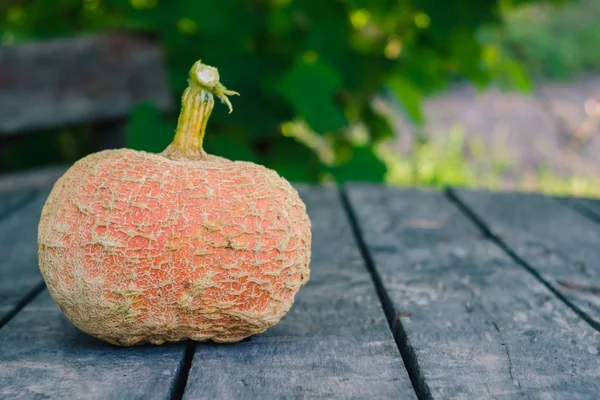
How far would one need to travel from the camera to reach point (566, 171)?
708 centimetres

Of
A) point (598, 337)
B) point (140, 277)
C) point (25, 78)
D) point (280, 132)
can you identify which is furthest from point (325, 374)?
point (25, 78)

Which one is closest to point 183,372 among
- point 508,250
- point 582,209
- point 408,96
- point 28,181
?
point 508,250

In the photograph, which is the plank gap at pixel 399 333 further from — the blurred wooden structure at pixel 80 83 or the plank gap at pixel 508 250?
the blurred wooden structure at pixel 80 83

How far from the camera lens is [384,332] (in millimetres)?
1275

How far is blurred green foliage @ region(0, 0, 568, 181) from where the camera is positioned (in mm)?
2521

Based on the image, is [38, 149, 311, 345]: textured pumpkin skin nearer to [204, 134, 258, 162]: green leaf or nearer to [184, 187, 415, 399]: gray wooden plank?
[184, 187, 415, 399]: gray wooden plank

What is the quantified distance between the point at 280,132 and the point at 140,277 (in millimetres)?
1756

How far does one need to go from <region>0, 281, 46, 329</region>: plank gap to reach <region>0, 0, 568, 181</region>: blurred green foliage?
737 millimetres

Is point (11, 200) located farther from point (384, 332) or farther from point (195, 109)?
point (384, 332)

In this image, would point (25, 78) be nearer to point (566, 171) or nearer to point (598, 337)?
point (598, 337)

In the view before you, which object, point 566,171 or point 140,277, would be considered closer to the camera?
point 140,277

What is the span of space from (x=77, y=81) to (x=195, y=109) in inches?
73.8

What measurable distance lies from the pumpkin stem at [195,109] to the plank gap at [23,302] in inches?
18.6

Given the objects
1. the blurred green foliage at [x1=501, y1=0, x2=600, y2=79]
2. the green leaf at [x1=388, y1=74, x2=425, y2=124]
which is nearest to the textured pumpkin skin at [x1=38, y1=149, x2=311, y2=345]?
the green leaf at [x1=388, y1=74, x2=425, y2=124]
